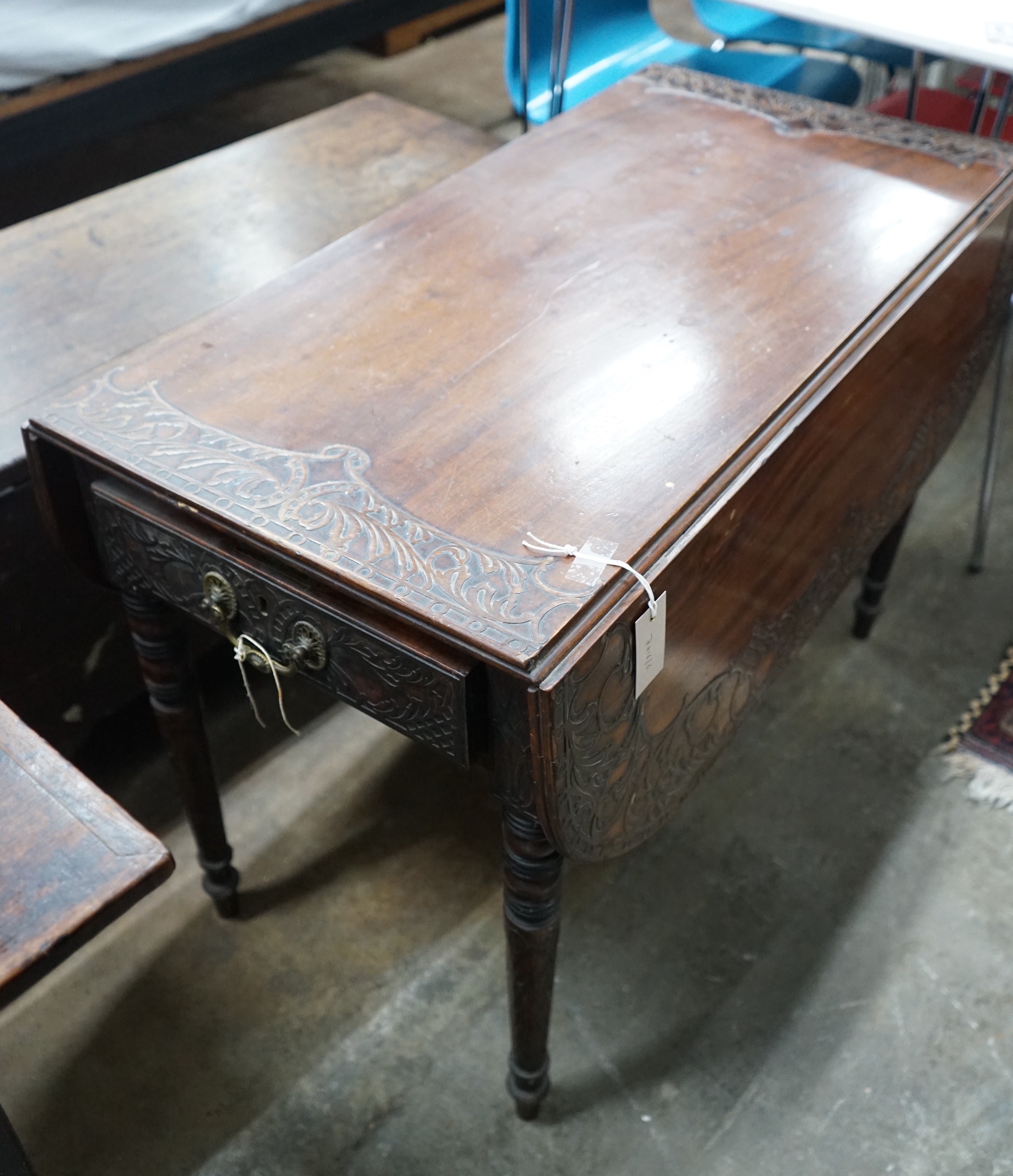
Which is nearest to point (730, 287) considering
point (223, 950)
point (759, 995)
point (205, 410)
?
point (205, 410)

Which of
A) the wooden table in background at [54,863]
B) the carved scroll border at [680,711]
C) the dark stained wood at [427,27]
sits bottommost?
the dark stained wood at [427,27]

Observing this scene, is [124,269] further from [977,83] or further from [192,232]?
[977,83]

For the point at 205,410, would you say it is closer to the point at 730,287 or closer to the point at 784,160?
the point at 730,287

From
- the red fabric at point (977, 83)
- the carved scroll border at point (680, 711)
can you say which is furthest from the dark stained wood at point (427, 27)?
the carved scroll border at point (680, 711)

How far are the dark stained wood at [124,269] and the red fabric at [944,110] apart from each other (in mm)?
760

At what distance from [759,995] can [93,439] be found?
97cm

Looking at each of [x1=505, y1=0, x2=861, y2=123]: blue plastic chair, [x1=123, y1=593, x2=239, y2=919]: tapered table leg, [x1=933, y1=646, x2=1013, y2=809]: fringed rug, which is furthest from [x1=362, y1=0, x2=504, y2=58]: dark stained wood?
[x1=123, y1=593, x2=239, y2=919]: tapered table leg

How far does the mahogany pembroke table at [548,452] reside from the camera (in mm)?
832

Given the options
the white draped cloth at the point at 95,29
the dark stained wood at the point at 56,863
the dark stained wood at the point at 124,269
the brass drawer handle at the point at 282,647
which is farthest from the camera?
the white draped cloth at the point at 95,29

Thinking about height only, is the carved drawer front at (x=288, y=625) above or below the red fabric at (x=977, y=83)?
above

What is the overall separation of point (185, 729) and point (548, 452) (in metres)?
0.54

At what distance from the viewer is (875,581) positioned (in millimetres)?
1682

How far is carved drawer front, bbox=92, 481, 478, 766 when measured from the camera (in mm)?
823

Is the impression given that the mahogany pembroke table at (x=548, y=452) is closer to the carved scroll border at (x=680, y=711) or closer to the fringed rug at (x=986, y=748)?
the carved scroll border at (x=680, y=711)
